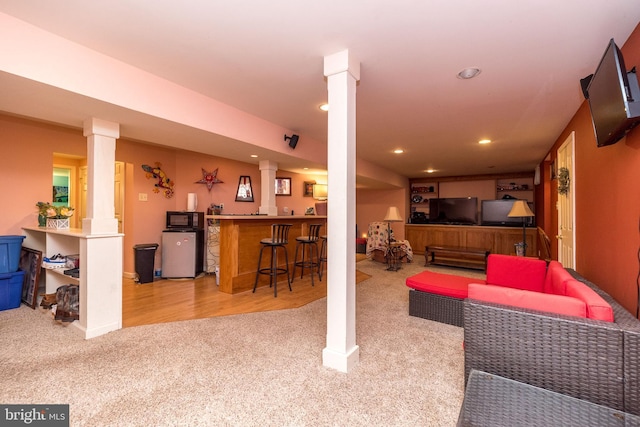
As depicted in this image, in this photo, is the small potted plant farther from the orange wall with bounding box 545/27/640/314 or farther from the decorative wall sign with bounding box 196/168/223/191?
the orange wall with bounding box 545/27/640/314

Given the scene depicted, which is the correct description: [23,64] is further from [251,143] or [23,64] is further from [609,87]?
[609,87]

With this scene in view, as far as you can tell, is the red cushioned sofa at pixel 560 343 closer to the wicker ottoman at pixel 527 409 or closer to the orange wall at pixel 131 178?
the wicker ottoman at pixel 527 409

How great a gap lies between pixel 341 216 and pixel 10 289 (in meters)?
3.97

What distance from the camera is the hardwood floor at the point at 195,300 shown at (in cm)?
318

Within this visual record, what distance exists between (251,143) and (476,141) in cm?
341

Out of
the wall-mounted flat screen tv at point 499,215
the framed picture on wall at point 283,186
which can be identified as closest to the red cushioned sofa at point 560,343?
the framed picture on wall at point 283,186

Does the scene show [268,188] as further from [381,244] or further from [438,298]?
[438,298]

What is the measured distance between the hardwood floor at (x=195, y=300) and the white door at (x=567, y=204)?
300 centimetres

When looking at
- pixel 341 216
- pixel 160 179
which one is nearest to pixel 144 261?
pixel 160 179

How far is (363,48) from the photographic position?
6.87 ft

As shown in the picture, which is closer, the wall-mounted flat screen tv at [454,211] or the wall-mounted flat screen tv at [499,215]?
the wall-mounted flat screen tv at [499,215]

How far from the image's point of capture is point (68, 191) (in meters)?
5.37

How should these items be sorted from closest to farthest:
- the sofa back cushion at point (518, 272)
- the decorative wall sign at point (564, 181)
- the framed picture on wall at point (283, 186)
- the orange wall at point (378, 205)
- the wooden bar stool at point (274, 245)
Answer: the sofa back cushion at point (518, 272) < the decorative wall sign at point (564, 181) < the wooden bar stool at point (274, 245) < the framed picture on wall at point (283, 186) < the orange wall at point (378, 205)

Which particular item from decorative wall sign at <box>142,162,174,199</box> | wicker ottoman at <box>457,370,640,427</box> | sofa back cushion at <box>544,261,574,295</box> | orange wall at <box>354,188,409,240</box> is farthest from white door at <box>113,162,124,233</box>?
orange wall at <box>354,188,409,240</box>
